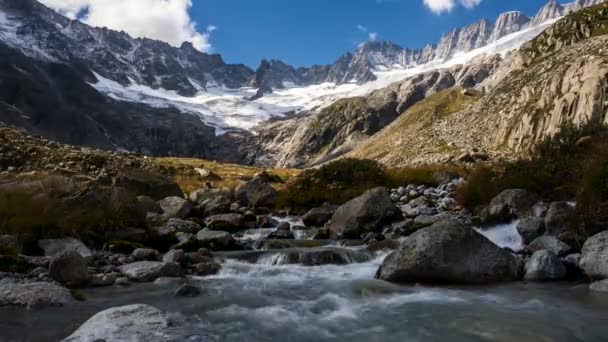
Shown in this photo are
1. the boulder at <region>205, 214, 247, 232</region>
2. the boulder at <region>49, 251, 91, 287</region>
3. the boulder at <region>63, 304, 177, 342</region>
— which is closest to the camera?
the boulder at <region>63, 304, 177, 342</region>

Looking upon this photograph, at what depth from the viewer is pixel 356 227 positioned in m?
25.9

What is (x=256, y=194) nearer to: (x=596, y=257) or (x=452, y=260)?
(x=452, y=260)

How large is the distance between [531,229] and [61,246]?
740 inches

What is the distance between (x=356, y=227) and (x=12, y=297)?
53.4 feet

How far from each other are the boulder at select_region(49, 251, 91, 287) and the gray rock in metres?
15.6

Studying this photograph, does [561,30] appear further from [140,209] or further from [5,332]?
[5,332]

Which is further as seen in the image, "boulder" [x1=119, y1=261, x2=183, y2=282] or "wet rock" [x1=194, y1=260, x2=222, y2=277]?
"wet rock" [x1=194, y1=260, x2=222, y2=277]

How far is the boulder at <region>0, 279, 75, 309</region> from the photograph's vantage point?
1353 centimetres

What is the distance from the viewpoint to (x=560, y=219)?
61.6 ft

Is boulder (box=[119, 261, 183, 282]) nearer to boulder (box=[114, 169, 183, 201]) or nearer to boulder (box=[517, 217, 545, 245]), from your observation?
boulder (box=[517, 217, 545, 245])

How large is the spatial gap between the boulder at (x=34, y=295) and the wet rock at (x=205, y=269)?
17.5 ft

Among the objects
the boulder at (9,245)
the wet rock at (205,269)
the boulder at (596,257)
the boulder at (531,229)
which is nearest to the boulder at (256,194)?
the wet rock at (205,269)

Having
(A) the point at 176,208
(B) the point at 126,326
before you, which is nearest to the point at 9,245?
(B) the point at 126,326

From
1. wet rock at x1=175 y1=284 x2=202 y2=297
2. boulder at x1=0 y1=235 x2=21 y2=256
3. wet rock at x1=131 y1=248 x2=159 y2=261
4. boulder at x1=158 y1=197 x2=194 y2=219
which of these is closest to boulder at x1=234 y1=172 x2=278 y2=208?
boulder at x1=158 y1=197 x2=194 y2=219
